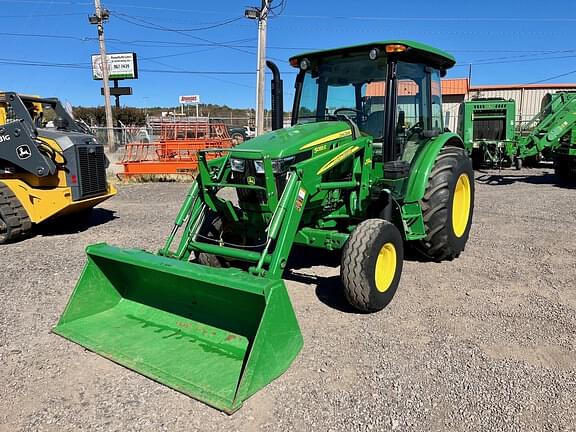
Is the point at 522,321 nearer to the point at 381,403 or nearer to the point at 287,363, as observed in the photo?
the point at 381,403

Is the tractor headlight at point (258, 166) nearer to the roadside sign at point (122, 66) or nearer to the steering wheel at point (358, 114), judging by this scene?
the steering wheel at point (358, 114)

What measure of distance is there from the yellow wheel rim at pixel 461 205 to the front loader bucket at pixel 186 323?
11.4 ft

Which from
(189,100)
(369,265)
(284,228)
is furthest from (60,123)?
(189,100)

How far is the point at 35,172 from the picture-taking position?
7.07 m

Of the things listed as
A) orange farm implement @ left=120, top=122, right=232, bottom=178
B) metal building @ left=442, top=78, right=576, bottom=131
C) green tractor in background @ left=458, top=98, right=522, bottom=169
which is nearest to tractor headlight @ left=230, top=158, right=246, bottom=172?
orange farm implement @ left=120, top=122, right=232, bottom=178

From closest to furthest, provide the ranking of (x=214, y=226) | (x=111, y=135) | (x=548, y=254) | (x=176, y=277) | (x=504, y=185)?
1. (x=176, y=277)
2. (x=214, y=226)
3. (x=548, y=254)
4. (x=504, y=185)
5. (x=111, y=135)

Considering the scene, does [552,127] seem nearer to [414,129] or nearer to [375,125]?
[414,129]

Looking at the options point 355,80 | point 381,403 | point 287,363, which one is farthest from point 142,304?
point 355,80

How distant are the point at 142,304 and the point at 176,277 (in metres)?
0.67

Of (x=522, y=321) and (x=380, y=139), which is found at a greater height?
(x=380, y=139)

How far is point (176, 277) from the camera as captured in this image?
379 centimetres

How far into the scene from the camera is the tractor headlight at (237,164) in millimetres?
4480

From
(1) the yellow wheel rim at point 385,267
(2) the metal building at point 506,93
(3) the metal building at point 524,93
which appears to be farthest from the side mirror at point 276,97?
(3) the metal building at point 524,93

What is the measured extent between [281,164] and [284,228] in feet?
2.17
